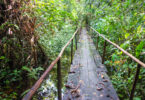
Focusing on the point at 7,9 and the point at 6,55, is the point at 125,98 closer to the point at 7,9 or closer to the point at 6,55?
the point at 6,55

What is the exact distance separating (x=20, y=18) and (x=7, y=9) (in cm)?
36

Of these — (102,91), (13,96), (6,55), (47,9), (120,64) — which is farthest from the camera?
(47,9)

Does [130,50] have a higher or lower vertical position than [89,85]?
higher

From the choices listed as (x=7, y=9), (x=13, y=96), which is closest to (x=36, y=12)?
(x=7, y=9)

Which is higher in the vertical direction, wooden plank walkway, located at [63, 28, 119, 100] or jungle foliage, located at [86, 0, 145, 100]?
jungle foliage, located at [86, 0, 145, 100]

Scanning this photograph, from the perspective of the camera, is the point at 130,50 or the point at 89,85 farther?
the point at 130,50

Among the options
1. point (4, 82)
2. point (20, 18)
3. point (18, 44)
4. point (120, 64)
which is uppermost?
point (20, 18)

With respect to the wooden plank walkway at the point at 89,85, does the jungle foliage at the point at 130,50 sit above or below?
Result: above

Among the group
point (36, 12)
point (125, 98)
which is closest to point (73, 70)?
point (125, 98)

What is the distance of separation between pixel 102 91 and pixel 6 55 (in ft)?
8.52

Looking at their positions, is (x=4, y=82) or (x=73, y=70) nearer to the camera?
(x=4, y=82)

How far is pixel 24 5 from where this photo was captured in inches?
125

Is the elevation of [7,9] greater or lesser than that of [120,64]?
greater

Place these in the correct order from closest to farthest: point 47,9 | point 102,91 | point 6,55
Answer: point 102,91 → point 6,55 → point 47,9
